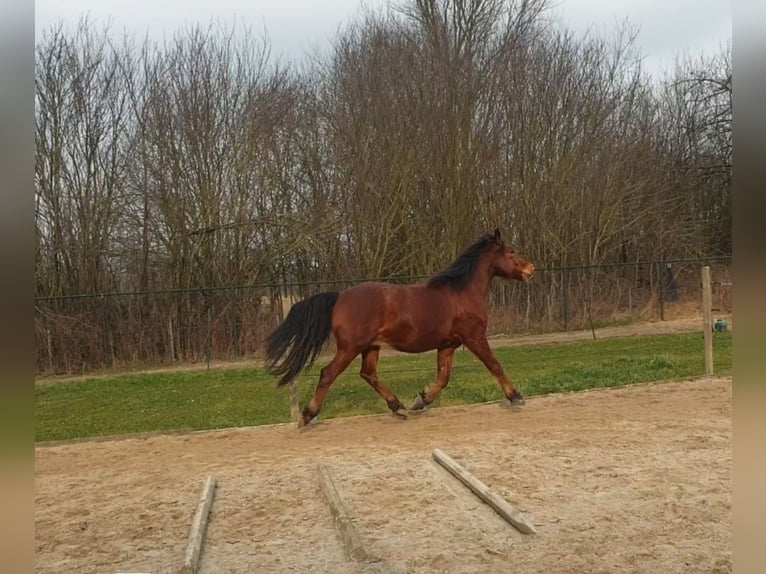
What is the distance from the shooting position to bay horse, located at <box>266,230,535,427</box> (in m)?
6.84

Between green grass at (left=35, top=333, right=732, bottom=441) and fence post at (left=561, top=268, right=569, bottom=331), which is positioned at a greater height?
fence post at (left=561, top=268, right=569, bottom=331)

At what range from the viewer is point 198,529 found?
4.02 metres

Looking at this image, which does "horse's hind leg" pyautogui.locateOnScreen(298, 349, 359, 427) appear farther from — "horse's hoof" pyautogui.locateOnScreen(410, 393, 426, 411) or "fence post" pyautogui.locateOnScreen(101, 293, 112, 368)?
"fence post" pyautogui.locateOnScreen(101, 293, 112, 368)

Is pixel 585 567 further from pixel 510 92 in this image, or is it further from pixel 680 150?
pixel 680 150

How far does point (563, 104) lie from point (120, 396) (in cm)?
1609

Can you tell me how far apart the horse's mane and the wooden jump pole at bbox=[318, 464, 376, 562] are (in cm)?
315

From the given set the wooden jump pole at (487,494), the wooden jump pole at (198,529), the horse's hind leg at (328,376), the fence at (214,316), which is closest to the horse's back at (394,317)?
the horse's hind leg at (328,376)

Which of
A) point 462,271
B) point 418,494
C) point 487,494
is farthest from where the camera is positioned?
point 462,271

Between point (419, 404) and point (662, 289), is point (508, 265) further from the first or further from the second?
point (662, 289)

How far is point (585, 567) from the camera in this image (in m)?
3.38

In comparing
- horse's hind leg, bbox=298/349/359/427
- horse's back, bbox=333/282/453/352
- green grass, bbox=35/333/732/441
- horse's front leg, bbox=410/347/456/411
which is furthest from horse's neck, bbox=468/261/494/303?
green grass, bbox=35/333/732/441

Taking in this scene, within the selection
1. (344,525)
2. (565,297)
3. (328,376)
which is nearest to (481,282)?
(328,376)

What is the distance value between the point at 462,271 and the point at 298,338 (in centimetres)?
220
